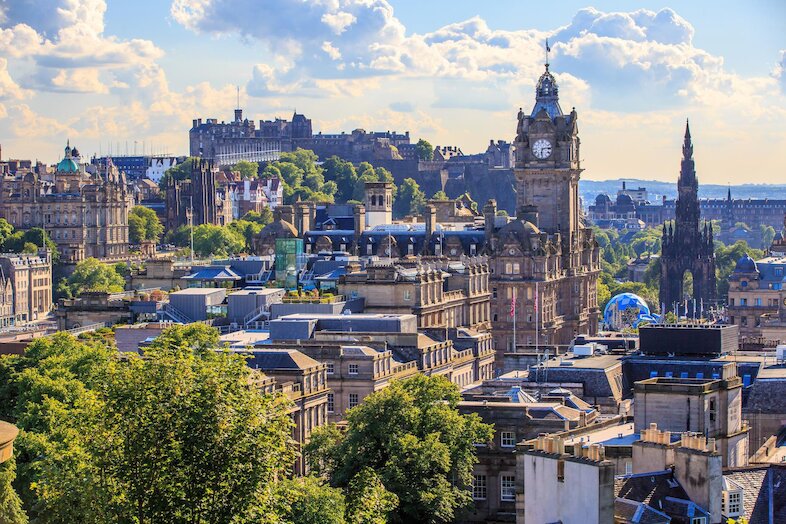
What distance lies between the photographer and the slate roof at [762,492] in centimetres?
6106

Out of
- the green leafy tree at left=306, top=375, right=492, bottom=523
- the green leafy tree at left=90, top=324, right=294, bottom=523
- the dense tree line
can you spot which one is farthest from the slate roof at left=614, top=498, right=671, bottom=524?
the green leafy tree at left=306, top=375, right=492, bottom=523

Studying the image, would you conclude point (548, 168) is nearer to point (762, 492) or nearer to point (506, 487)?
point (506, 487)

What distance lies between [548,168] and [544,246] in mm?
14354

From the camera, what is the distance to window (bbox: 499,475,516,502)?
85625 mm

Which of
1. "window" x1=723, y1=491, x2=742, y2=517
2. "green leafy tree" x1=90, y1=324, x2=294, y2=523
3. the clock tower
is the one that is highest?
the clock tower

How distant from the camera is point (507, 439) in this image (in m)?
86.7

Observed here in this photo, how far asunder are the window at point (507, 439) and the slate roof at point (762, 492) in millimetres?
19890

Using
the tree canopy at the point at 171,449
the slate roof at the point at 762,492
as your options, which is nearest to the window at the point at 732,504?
the slate roof at the point at 762,492

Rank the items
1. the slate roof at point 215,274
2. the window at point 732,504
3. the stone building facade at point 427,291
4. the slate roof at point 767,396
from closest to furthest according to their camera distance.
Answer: the window at point 732,504 → the slate roof at point 767,396 → the stone building facade at point 427,291 → the slate roof at point 215,274

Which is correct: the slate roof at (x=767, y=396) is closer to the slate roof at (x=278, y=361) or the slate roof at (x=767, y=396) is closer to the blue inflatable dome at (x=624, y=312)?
the slate roof at (x=278, y=361)

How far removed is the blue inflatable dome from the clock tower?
30.0 feet

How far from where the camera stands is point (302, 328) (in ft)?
389

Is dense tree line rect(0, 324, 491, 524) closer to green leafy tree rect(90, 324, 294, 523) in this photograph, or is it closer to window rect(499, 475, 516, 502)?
green leafy tree rect(90, 324, 294, 523)

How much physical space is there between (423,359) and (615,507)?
58.0 meters
